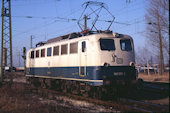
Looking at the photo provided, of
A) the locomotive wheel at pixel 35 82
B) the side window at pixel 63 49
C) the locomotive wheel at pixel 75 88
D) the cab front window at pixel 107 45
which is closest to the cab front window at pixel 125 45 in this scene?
the cab front window at pixel 107 45

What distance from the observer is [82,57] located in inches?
441

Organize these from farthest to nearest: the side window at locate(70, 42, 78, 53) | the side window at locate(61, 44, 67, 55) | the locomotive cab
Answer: the side window at locate(61, 44, 67, 55)
the side window at locate(70, 42, 78, 53)
the locomotive cab

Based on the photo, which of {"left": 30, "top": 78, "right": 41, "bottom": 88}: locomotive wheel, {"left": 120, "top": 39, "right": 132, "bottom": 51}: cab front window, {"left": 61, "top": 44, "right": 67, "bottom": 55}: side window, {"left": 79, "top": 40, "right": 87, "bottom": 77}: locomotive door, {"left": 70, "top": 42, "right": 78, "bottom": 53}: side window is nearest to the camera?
{"left": 79, "top": 40, "right": 87, "bottom": 77}: locomotive door

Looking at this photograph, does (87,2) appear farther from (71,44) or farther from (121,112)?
(121,112)

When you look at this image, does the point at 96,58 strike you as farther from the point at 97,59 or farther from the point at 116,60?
the point at 116,60

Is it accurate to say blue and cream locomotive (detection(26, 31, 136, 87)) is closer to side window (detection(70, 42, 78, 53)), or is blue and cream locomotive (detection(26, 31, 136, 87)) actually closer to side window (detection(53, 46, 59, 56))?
side window (detection(70, 42, 78, 53))

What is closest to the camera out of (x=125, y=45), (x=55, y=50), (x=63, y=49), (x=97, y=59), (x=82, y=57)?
(x=97, y=59)

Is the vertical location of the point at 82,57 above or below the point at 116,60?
above

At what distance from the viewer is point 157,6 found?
26766 mm

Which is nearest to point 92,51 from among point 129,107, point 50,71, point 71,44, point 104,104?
point 71,44

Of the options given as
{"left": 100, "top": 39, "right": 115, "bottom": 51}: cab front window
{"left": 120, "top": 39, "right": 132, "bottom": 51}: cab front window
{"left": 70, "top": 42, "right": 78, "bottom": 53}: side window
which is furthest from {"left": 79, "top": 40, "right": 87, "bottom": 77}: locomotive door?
{"left": 120, "top": 39, "right": 132, "bottom": 51}: cab front window

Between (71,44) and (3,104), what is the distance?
4.97 m

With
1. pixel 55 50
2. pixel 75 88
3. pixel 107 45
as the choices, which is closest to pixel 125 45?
pixel 107 45

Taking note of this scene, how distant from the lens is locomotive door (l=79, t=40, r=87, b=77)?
→ 11.0 meters
